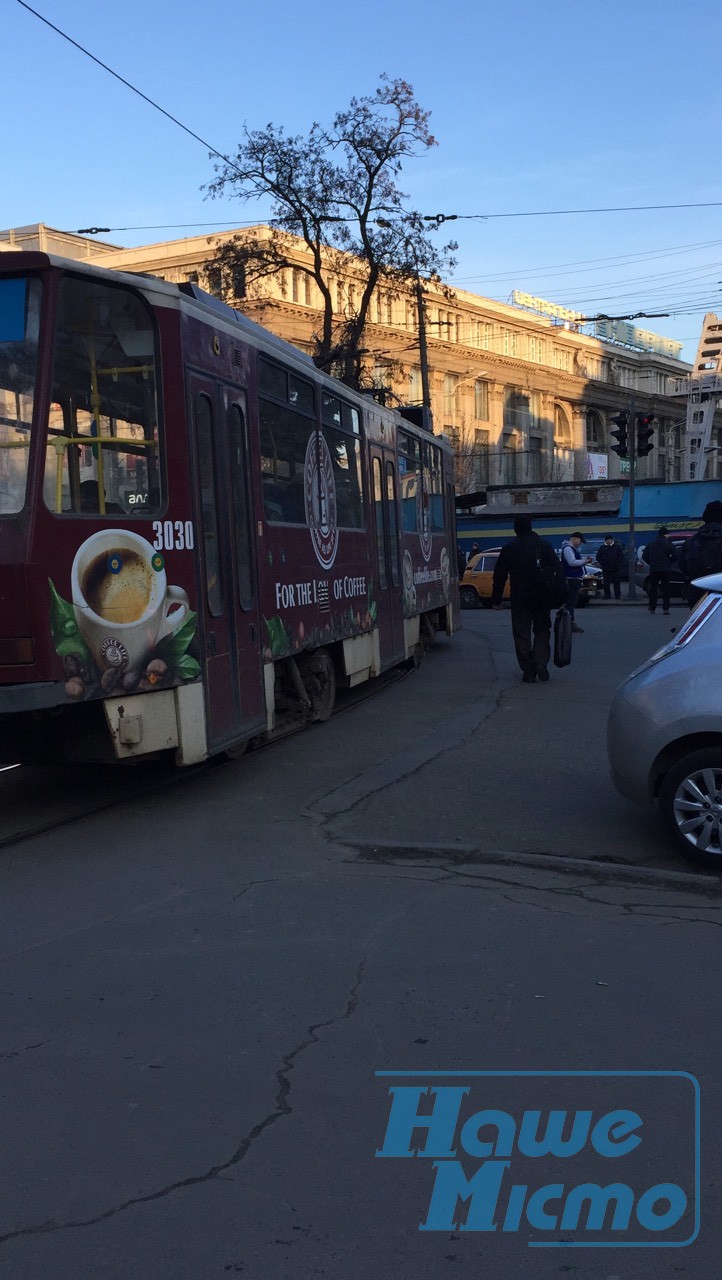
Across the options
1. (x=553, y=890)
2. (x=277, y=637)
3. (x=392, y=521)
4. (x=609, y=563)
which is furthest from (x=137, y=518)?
(x=609, y=563)

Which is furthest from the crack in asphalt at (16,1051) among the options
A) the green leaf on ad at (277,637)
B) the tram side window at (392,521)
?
the tram side window at (392,521)

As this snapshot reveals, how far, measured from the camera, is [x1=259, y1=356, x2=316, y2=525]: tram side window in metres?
9.68

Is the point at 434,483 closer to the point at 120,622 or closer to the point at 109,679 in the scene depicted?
the point at 120,622

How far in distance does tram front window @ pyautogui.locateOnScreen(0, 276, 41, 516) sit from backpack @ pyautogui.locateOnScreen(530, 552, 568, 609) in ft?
27.4

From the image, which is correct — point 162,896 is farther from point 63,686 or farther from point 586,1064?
point 586,1064

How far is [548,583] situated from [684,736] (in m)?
8.00

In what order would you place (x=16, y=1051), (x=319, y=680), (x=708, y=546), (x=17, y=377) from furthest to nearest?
1. (x=708, y=546)
2. (x=319, y=680)
3. (x=17, y=377)
4. (x=16, y=1051)

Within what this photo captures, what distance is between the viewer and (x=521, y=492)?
56219 millimetres

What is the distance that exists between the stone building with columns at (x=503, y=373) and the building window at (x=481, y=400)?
0.33 feet

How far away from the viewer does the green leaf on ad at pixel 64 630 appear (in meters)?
6.90

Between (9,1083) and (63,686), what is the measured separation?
128 inches

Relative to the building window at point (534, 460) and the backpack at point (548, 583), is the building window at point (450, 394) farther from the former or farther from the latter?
the backpack at point (548, 583)

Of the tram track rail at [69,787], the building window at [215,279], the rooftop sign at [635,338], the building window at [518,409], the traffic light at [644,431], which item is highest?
the rooftop sign at [635,338]

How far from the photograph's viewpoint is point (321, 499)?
11453mm
